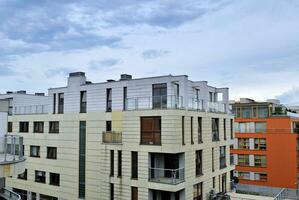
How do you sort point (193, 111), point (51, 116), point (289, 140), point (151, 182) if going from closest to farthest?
point (151, 182), point (193, 111), point (51, 116), point (289, 140)

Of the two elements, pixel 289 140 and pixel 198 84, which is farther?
pixel 289 140

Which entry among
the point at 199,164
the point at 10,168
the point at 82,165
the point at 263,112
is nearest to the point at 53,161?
the point at 82,165

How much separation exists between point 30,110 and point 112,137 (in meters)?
13.5

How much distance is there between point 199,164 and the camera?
82.2 ft

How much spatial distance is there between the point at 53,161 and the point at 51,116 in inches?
166

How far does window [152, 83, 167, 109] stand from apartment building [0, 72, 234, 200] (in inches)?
2.9

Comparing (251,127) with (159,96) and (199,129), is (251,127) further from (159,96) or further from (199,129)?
(159,96)

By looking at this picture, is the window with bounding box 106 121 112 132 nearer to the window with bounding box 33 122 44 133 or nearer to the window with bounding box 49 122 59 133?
the window with bounding box 49 122 59 133

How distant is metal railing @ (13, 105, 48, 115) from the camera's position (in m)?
32.3

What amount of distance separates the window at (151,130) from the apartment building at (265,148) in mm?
24752

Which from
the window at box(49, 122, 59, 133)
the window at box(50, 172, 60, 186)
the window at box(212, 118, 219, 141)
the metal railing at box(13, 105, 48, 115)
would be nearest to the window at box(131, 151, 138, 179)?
the window at box(212, 118, 219, 141)

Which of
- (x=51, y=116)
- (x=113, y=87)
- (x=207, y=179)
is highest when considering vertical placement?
(x=113, y=87)

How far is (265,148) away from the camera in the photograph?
143 feet

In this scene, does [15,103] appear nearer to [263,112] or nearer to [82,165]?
[82,165]
